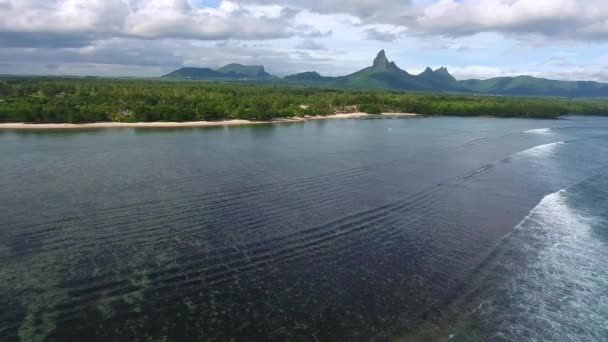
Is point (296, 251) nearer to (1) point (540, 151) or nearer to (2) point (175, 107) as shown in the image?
(1) point (540, 151)

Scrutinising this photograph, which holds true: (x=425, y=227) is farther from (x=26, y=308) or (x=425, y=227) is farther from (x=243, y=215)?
(x=26, y=308)

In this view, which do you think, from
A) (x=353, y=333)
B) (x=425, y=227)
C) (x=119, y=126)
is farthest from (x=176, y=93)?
(x=353, y=333)

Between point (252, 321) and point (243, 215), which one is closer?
point (252, 321)

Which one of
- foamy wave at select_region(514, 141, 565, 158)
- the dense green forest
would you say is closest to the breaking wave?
foamy wave at select_region(514, 141, 565, 158)

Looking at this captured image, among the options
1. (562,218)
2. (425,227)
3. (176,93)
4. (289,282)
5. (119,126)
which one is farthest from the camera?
(176,93)

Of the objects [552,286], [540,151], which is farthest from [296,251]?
[540,151]

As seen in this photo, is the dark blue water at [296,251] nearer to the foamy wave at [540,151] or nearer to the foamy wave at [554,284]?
the foamy wave at [554,284]

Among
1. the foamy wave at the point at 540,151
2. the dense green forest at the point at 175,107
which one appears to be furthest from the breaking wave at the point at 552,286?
the dense green forest at the point at 175,107
